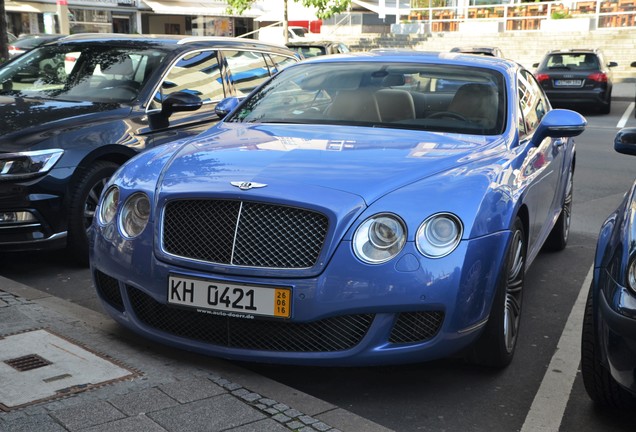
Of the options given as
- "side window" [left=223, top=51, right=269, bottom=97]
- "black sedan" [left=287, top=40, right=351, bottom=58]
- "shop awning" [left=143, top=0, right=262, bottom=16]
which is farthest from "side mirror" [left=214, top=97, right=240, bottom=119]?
"shop awning" [left=143, top=0, right=262, bottom=16]

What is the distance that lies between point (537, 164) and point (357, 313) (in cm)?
202

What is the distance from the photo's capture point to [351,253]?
3711 mm

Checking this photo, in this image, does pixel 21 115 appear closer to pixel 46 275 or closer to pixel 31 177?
pixel 31 177

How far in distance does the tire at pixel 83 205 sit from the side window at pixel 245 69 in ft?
6.30

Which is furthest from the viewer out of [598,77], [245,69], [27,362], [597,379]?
[598,77]

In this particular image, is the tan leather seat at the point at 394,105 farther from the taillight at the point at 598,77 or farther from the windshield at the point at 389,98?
the taillight at the point at 598,77

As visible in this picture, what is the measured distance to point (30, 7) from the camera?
123 ft

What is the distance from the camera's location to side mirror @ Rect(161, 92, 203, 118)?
6664 mm

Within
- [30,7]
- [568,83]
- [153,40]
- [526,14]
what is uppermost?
[153,40]

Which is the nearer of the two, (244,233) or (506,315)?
(244,233)

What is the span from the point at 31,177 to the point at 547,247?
3.96 metres

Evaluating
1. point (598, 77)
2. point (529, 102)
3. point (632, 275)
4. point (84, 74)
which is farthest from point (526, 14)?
point (632, 275)

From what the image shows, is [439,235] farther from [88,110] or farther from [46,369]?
[88,110]

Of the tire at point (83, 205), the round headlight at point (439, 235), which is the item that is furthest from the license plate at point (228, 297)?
the tire at point (83, 205)
